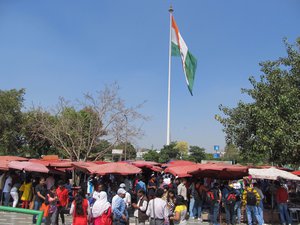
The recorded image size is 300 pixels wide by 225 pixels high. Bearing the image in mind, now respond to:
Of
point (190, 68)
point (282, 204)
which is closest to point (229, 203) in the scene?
point (282, 204)

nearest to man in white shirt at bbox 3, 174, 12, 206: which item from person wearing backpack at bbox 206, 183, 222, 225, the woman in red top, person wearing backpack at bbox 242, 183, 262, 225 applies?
the woman in red top

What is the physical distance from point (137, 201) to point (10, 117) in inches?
1025

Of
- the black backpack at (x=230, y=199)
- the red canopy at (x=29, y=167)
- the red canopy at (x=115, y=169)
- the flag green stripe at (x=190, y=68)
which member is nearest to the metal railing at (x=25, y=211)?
the red canopy at (x=115, y=169)

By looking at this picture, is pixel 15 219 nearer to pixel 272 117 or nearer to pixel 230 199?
pixel 230 199

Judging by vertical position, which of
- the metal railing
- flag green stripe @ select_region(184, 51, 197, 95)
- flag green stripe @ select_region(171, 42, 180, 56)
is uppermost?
flag green stripe @ select_region(171, 42, 180, 56)

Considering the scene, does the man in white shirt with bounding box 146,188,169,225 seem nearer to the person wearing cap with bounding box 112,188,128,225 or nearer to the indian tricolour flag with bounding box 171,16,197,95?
the person wearing cap with bounding box 112,188,128,225

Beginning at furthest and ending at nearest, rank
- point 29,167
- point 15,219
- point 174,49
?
point 174,49 < point 29,167 < point 15,219

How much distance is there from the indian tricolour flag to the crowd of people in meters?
14.1

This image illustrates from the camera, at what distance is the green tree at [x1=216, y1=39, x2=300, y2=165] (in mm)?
16312

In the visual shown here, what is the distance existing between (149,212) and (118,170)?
5817 millimetres

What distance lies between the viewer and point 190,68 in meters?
33.2

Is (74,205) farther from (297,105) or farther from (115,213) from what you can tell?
(297,105)

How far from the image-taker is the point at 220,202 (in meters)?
13.6

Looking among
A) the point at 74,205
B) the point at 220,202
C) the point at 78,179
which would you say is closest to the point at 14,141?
the point at 78,179
